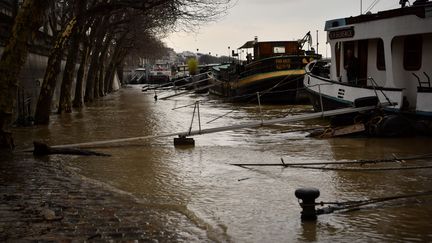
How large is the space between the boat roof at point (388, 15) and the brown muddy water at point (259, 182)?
3.42 metres

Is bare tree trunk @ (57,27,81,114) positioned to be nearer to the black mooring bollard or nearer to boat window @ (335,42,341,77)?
boat window @ (335,42,341,77)

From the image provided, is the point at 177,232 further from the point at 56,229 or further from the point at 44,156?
the point at 44,156

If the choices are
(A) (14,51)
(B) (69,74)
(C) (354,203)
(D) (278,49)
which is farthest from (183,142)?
(D) (278,49)

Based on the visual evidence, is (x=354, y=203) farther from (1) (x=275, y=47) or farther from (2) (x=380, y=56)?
(1) (x=275, y=47)

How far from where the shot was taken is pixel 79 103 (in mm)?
30672

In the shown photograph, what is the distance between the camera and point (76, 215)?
698cm

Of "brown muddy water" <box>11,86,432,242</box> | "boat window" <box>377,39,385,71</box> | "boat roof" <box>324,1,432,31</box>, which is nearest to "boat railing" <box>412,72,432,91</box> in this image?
"brown muddy water" <box>11,86,432,242</box>

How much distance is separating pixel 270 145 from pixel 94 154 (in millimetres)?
4564

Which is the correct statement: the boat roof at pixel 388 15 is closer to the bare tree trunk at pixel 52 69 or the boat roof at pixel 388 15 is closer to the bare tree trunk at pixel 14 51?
the bare tree trunk at pixel 52 69

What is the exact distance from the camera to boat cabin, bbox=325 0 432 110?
15.3 m

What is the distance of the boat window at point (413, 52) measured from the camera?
16.1 meters

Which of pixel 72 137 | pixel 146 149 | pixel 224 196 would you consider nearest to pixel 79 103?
pixel 72 137

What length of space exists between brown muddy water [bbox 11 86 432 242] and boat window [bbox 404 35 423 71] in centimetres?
260

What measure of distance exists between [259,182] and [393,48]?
901cm
